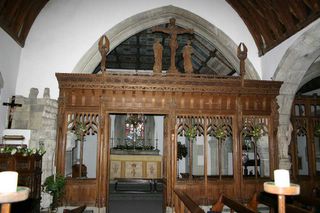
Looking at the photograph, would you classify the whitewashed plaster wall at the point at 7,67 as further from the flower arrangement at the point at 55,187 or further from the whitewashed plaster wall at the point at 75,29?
the flower arrangement at the point at 55,187

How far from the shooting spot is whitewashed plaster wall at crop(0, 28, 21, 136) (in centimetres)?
469

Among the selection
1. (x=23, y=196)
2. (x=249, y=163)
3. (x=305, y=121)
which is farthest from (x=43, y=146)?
(x=305, y=121)

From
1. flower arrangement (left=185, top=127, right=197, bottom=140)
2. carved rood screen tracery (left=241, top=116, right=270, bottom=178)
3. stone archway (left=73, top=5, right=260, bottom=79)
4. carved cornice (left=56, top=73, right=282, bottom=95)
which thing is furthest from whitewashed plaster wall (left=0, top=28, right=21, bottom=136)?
carved rood screen tracery (left=241, top=116, right=270, bottom=178)

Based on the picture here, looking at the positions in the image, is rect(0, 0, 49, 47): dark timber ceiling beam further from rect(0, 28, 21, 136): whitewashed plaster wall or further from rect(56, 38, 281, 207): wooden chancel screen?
rect(56, 38, 281, 207): wooden chancel screen

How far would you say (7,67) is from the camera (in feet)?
16.0

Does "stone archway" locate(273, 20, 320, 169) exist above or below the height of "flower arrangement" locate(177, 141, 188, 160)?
above

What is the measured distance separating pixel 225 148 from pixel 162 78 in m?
4.46

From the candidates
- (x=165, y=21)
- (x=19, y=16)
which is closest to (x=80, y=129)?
(x=19, y=16)

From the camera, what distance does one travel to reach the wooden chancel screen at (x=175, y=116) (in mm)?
4762

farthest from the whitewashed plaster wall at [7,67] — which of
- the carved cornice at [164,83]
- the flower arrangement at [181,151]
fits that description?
the flower arrangement at [181,151]

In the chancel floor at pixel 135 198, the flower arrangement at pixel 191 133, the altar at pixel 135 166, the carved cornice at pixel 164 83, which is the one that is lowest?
the chancel floor at pixel 135 198

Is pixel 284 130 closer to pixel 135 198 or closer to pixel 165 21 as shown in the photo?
pixel 165 21

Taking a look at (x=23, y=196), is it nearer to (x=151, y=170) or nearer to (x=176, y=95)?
(x=176, y=95)

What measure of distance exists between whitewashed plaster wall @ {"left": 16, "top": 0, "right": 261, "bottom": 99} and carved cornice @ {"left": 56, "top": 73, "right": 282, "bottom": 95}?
28.5 inches
